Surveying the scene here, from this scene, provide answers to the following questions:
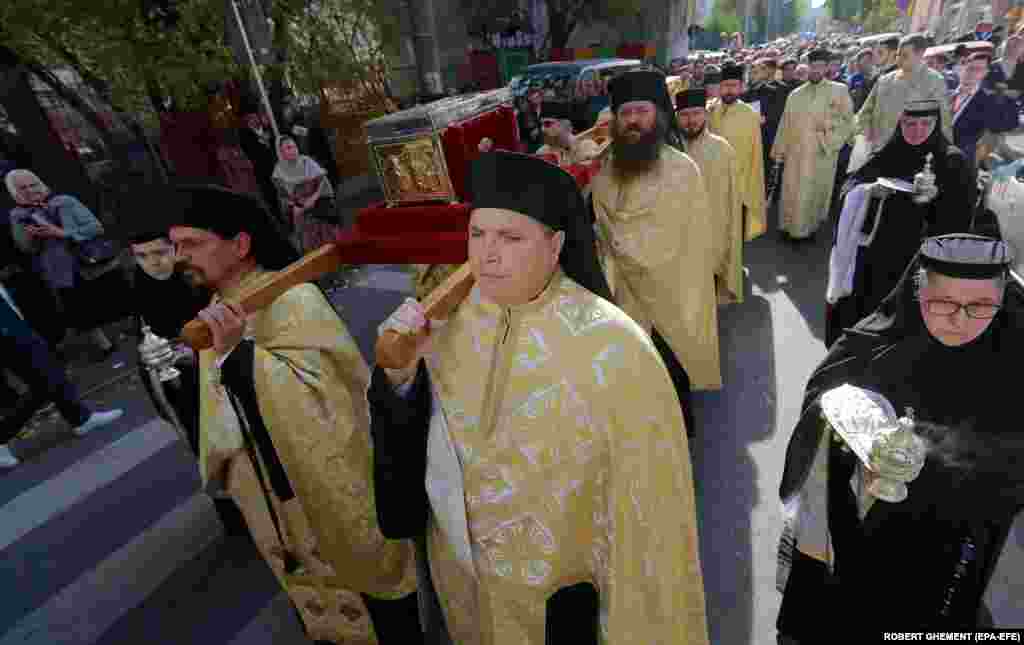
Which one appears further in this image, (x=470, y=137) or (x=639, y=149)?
(x=639, y=149)

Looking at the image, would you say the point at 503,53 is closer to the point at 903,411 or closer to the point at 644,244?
the point at 644,244

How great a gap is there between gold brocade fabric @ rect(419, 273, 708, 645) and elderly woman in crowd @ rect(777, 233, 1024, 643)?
0.63m

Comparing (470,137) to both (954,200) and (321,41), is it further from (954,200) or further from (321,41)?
(321,41)

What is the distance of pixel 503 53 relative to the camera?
66.7 feet

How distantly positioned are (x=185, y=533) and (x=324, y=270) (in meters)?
2.63

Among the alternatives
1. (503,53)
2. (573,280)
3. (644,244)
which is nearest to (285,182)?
(644,244)

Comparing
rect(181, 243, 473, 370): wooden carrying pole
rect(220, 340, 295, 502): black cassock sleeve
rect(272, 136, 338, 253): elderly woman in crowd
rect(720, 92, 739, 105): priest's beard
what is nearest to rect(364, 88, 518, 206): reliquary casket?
rect(181, 243, 473, 370): wooden carrying pole

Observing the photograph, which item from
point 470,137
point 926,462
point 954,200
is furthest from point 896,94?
point 926,462

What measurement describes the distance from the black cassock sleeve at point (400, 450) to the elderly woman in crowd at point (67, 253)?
232 inches

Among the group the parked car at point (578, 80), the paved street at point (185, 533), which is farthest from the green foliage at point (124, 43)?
the parked car at point (578, 80)

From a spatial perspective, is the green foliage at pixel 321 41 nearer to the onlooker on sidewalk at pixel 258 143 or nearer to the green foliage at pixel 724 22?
the onlooker on sidewalk at pixel 258 143

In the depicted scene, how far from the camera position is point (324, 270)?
2172mm

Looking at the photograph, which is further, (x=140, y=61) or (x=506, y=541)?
(x=140, y=61)

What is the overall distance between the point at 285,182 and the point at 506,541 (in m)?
6.83
